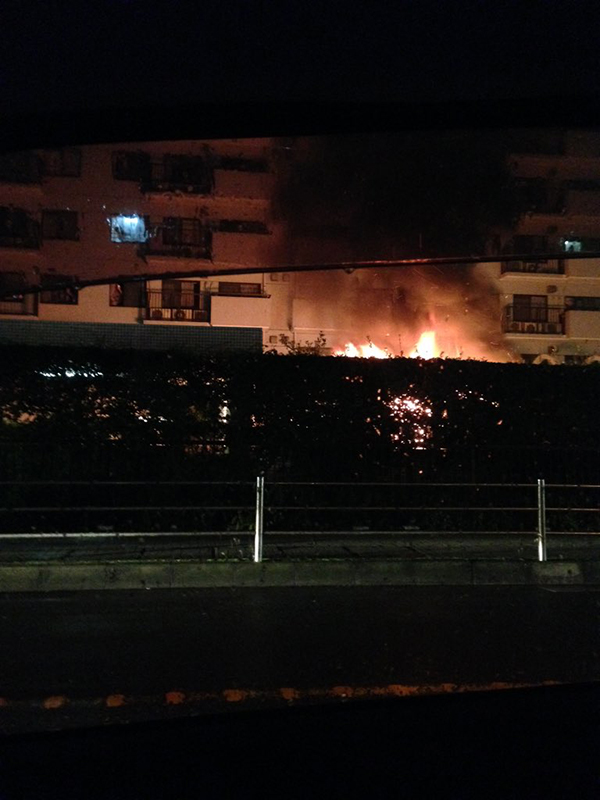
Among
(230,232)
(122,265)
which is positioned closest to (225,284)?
(230,232)

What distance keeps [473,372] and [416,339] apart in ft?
17.8

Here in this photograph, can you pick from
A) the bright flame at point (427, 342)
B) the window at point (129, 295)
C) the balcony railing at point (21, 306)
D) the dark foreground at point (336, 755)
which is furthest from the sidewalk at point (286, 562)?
the window at point (129, 295)

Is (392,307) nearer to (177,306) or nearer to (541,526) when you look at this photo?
(177,306)

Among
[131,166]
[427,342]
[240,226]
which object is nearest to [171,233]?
[240,226]

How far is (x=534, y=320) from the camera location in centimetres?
2217

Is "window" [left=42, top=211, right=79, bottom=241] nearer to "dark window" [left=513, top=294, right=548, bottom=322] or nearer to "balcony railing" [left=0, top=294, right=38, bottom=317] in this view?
"balcony railing" [left=0, top=294, right=38, bottom=317]

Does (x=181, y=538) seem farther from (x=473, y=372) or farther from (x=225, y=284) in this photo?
(x=225, y=284)

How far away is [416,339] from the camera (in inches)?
664

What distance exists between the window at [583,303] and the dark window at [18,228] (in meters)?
14.7

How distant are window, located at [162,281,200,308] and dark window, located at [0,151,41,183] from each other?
5.50 meters

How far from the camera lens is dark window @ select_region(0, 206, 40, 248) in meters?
14.7

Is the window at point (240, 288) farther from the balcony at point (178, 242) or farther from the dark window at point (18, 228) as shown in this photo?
the dark window at point (18, 228)

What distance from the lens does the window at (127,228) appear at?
43.6 feet

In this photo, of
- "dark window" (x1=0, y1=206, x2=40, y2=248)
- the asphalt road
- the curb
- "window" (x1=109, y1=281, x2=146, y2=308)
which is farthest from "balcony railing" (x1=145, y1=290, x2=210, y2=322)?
the asphalt road
